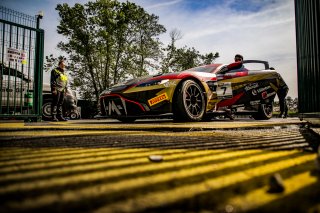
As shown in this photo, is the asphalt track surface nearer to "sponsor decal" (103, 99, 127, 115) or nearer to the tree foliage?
"sponsor decal" (103, 99, 127, 115)

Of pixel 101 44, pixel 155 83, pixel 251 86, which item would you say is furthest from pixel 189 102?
pixel 101 44

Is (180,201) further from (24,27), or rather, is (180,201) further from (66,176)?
(24,27)

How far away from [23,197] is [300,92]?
15.2 feet

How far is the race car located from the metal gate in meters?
1.73

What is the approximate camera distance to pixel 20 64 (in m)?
4.94

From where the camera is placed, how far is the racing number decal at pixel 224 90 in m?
5.01

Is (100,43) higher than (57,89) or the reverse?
higher

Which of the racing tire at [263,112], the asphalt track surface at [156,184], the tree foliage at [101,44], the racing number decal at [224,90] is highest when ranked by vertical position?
the tree foliage at [101,44]

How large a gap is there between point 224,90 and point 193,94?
1.11m

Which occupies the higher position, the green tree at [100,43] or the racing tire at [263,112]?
the green tree at [100,43]

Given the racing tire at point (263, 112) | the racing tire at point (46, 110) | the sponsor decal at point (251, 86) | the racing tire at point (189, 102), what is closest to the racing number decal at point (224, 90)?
the sponsor decal at point (251, 86)

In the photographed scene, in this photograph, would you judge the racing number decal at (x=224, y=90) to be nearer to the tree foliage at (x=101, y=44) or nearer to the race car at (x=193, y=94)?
the race car at (x=193, y=94)

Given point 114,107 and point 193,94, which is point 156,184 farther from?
point 114,107

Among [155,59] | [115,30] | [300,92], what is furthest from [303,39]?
[155,59]
